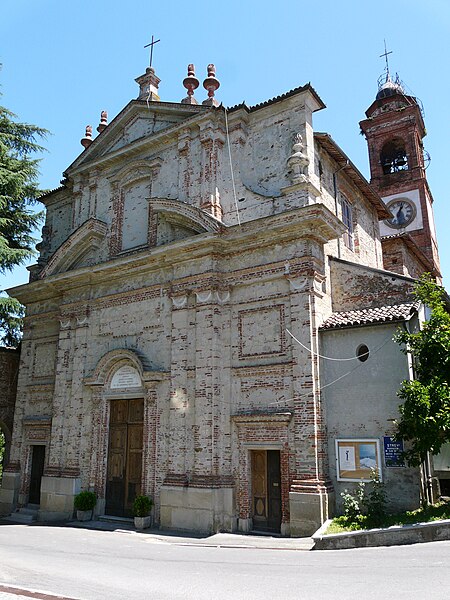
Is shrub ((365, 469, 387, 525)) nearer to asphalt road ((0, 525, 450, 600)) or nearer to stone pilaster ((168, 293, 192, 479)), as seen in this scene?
asphalt road ((0, 525, 450, 600))

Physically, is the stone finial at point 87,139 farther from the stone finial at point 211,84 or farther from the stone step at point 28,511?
the stone step at point 28,511

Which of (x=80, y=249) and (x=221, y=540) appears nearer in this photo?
(x=221, y=540)

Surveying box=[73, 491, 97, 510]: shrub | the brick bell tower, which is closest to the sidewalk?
box=[73, 491, 97, 510]: shrub

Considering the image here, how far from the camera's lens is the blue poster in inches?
463

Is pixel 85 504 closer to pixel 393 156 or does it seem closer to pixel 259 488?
pixel 259 488

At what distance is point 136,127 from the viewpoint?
60.4ft

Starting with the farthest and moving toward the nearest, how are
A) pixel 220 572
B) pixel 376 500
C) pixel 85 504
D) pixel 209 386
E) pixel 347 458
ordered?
pixel 85 504
pixel 209 386
pixel 347 458
pixel 376 500
pixel 220 572

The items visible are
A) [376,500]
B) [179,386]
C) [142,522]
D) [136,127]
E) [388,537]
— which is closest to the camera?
[388,537]

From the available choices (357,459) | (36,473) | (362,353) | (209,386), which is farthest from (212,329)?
(36,473)

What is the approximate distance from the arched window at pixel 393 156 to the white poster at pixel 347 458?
74.8ft

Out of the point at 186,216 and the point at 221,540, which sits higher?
the point at 186,216

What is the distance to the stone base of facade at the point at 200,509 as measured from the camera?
42.7 feet

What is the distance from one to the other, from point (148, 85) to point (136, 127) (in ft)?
5.82

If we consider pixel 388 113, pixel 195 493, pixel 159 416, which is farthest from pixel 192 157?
pixel 388 113
